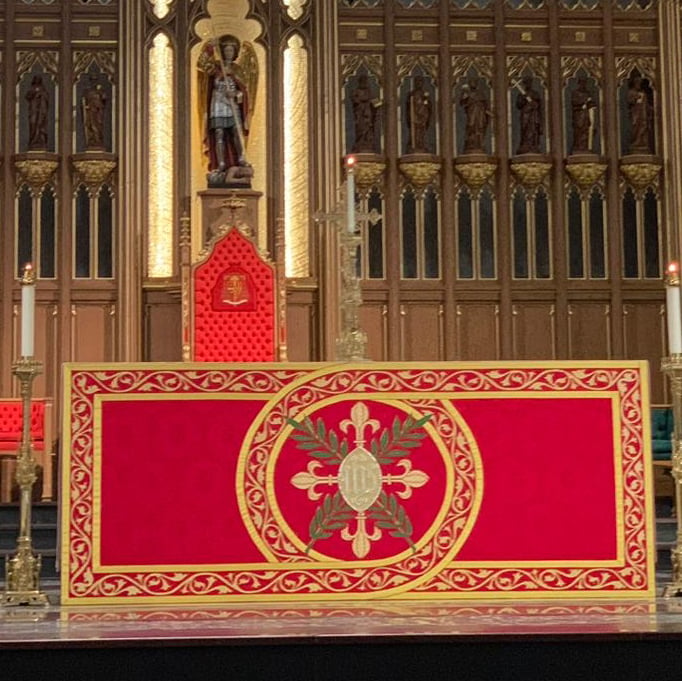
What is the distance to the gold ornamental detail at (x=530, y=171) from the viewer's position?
38.7 ft

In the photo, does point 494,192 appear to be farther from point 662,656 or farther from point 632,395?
point 662,656

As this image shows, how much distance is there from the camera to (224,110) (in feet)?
37.3

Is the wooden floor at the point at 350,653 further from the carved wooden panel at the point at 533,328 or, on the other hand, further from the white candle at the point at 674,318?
the carved wooden panel at the point at 533,328

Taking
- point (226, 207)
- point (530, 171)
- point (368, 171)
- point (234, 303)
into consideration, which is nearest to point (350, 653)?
point (234, 303)

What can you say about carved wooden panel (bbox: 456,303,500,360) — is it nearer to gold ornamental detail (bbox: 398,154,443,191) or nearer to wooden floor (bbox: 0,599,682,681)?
gold ornamental detail (bbox: 398,154,443,191)

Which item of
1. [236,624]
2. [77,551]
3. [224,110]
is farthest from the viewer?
[224,110]

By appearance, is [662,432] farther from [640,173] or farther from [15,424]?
[15,424]

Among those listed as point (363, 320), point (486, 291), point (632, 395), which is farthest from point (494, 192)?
point (632, 395)

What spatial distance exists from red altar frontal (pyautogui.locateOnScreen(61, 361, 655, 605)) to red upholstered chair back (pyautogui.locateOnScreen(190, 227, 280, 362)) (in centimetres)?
520

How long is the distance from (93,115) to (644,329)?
18.6 ft

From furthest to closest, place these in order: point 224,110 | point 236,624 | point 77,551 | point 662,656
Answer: point 224,110 → point 77,551 → point 236,624 → point 662,656

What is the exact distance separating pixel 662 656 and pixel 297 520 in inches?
68.1

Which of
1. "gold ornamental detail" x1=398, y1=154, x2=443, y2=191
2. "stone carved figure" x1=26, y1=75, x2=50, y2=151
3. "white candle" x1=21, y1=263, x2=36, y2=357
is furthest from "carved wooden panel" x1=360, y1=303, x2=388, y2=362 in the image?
"white candle" x1=21, y1=263, x2=36, y2=357

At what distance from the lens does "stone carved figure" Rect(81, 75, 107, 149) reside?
11.6m
